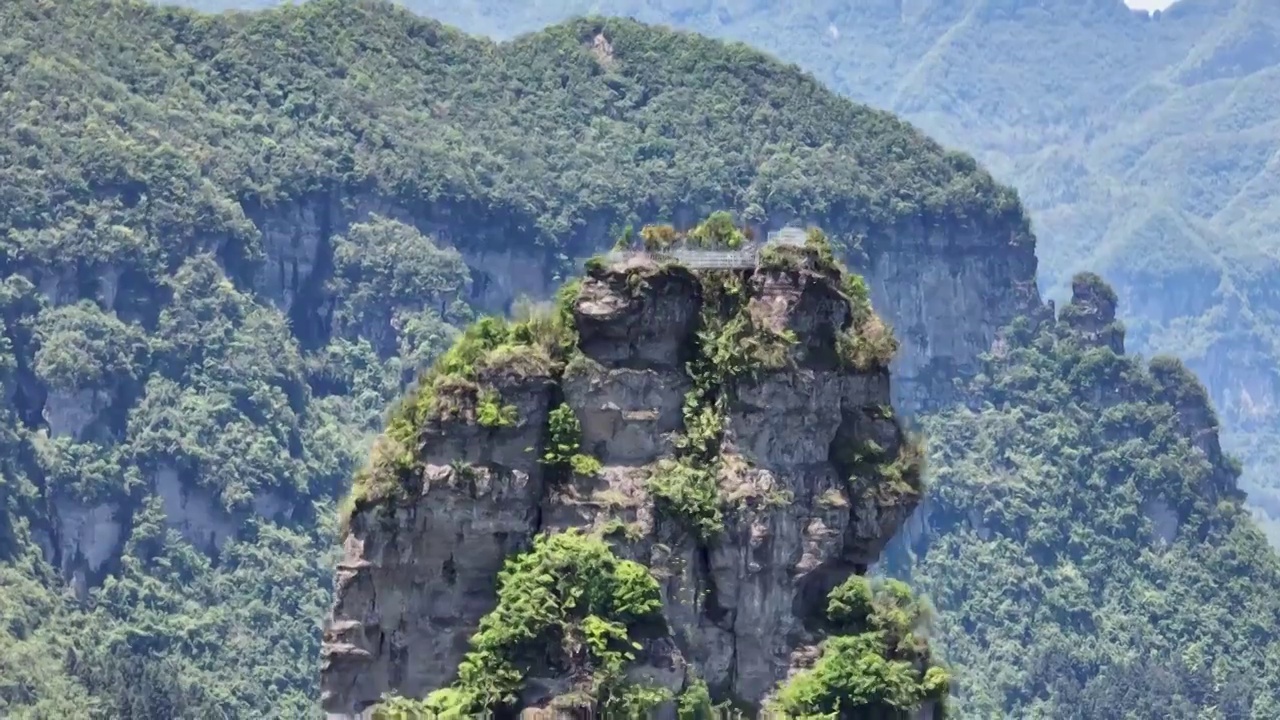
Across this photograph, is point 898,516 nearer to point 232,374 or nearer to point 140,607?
point 140,607

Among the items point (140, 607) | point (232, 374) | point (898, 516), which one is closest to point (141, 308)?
point (232, 374)

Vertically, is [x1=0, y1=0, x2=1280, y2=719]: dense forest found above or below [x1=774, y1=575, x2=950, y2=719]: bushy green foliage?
above

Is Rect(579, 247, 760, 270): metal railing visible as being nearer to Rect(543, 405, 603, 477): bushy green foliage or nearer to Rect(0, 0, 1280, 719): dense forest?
Rect(543, 405, 603, 477): bushy green foliage

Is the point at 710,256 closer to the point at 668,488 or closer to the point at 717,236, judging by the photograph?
the point at 717,236

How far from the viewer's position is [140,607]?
16325cm

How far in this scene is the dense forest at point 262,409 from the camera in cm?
16550

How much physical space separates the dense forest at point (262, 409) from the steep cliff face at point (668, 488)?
75.6 metres

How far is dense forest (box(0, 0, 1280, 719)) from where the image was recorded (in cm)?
16550

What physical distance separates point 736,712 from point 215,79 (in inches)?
4885

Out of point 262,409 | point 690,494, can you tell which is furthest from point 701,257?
point 262,409

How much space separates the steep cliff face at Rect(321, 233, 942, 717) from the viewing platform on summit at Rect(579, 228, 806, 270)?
28 cm

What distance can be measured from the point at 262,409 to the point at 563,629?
10547 centimetres

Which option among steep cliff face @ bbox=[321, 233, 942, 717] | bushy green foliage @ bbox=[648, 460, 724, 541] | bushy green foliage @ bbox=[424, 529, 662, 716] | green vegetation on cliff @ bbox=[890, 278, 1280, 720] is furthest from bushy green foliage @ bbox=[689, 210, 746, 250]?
green vegetation on cliff @ bbox=[890, 278, 1280, 720]

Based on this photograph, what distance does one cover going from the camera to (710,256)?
79438mm
